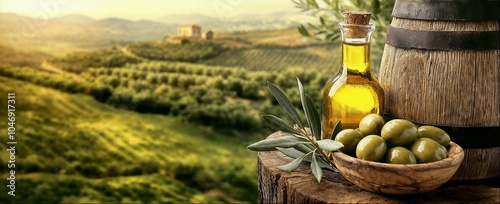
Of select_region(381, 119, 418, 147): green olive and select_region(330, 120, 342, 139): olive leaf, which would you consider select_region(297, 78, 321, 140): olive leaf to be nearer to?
select_region(330, 120, 342, 139): olive leaf

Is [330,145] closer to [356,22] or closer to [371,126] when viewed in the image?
[371,126]

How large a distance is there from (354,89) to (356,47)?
0.10 meters

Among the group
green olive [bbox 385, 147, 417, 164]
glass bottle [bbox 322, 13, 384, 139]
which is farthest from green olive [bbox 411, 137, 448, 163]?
glass bottle [bbox 322, 13, 384, 139]

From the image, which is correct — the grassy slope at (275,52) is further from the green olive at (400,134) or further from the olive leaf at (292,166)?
the green olive at (400,134)

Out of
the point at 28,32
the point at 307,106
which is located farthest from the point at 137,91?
the point at 307,106

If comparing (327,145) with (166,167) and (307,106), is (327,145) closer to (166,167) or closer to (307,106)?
(307,106)

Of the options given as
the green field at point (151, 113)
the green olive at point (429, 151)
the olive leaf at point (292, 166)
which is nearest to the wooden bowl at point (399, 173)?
the green olive at point (429, 151)

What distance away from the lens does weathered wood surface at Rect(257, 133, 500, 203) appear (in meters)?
1.23

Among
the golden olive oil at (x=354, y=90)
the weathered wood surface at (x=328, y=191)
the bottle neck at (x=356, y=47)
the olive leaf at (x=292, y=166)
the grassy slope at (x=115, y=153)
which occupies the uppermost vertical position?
the bottle neck at (x=356, y=47)

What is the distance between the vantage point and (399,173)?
3.67ft

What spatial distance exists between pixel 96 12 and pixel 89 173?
136cm

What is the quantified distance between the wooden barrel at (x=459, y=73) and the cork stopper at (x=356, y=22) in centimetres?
13

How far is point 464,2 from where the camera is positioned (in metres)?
1.32

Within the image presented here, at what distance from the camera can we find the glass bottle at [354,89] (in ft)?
4.47
